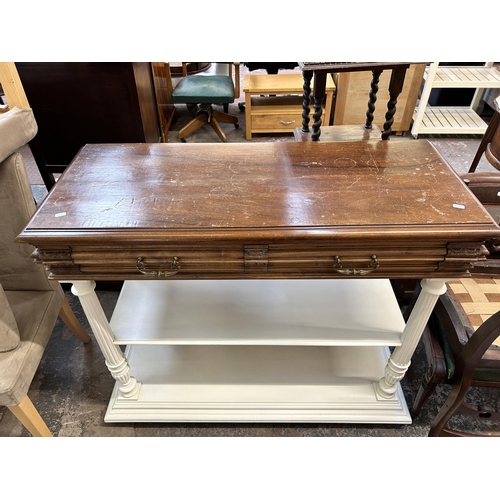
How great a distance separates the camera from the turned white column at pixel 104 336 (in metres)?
1.15

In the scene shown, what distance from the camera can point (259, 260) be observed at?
103 centimetres

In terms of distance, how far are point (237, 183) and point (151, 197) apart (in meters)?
0.26

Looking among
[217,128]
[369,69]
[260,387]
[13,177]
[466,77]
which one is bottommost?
[260,387]

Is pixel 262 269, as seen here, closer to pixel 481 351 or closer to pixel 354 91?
pixel 481 351

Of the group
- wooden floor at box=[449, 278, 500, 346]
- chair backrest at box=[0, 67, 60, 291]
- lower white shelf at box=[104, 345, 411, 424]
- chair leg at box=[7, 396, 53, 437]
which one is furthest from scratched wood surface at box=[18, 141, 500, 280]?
lower white shelf at box=[104, 345, 411, 424]

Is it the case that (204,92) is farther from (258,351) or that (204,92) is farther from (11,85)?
(258,351)

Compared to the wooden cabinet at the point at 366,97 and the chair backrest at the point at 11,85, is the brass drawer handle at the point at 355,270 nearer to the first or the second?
the chair backrest at the point at 11,85

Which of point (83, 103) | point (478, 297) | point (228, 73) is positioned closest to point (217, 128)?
point (228, 73)

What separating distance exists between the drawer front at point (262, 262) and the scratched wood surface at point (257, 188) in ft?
0.24

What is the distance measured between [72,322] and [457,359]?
4.99 feet

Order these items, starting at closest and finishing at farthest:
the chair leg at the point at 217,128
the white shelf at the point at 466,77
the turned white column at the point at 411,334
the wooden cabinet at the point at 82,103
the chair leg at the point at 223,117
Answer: the turned white column at the point at 411,334 < the wooden cabinet at the point at 82,103 < the white shelf at the point at 466,77 < the chair leg at the point at 217,128 < the chair leg at the point at 223,117

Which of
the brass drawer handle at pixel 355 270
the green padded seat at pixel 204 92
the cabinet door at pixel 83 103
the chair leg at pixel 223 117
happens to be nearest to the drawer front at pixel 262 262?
the brass drawer handle at pixel 355 270

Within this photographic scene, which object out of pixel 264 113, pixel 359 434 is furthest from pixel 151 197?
pixel 264 113

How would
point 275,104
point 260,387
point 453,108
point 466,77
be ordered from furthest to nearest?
point 453,108 < point 275,104 < point 466,77 < point 260,387
